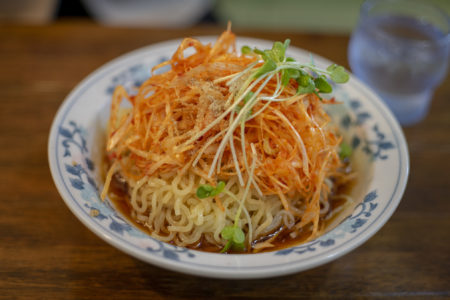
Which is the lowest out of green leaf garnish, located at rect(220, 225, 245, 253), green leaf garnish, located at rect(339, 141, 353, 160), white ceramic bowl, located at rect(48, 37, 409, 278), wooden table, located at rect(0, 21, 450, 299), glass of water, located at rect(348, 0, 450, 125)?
wooden table, located at rect(0, 21, 450, 299)

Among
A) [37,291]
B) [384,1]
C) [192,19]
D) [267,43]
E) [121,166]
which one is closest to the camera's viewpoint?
[37,291]

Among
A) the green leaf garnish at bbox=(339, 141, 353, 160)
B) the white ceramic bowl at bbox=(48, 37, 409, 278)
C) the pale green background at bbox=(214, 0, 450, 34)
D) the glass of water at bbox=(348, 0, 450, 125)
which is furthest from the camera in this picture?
the pale green background at bbox=(214, 0, 450, 34)

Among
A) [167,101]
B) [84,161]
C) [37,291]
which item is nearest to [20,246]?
[37,291]

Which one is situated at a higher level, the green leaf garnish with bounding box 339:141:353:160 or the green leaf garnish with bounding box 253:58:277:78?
the green leaf garnish with bounding box 253:58:277:78

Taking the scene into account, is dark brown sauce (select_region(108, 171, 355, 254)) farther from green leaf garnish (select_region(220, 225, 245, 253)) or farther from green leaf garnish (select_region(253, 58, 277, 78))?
green leaf garnish (select_region(253, 58, 277, 78))

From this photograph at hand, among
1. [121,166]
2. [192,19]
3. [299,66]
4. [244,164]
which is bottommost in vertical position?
[192,19]

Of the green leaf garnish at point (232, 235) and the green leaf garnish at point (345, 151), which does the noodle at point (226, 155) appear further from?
the green leaf garnish at point (345, 151)

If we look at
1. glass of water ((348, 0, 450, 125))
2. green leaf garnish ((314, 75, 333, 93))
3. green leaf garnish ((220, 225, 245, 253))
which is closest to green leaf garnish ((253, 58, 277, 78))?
green leaf garnish ((314, 75, 333, 93))

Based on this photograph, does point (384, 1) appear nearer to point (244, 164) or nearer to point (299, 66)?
point (299, 66)
